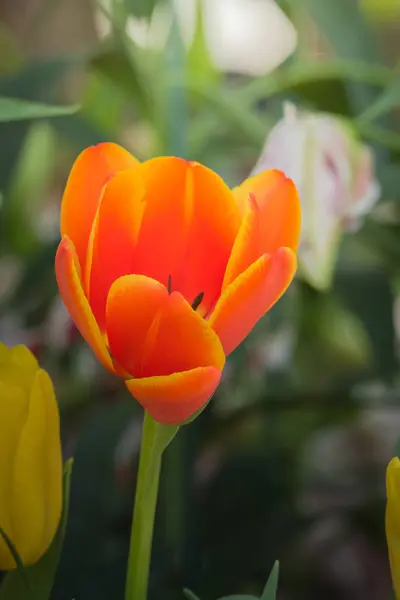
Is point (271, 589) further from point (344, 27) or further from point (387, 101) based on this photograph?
point (344, 27)

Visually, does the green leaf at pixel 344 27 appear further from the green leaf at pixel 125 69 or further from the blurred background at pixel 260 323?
the green leaf at pixel 125 69

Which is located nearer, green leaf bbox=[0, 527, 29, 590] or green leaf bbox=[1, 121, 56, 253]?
green leaf bbox=[0, 527, 29, 590]

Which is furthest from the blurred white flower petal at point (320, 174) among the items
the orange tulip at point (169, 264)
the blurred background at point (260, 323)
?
the orange tulip at point (169, 264)

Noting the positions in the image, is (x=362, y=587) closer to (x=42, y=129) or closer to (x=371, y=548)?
(x=371, y=548)

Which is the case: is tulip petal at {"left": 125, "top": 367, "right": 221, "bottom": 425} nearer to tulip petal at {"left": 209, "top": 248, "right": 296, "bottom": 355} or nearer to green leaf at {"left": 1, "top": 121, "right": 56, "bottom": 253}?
tulip petal at {"left": 209, "top": 248, "right": 296, "bottom": 355}

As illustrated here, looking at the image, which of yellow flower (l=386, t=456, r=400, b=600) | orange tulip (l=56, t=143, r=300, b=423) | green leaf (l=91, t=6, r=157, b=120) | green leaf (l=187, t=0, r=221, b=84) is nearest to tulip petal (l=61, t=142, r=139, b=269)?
orange tulip (l=56, t=143, r=300, b=423)
